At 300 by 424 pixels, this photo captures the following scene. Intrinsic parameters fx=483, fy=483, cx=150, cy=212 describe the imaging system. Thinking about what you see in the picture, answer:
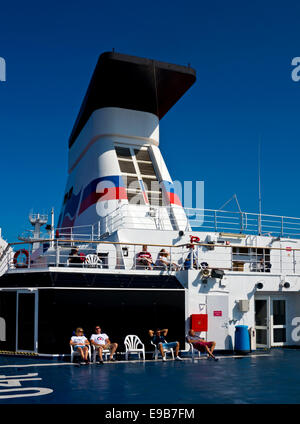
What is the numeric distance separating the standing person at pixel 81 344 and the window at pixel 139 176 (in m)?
6.33

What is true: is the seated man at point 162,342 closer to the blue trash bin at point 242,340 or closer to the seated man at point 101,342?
the seated man at point 101,342

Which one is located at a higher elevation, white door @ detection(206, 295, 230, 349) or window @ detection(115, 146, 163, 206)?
window @ detection(115, 146, 163, 206)

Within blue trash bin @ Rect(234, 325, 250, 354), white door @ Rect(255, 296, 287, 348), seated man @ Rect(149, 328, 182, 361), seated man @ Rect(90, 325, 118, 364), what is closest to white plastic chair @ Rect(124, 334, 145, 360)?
seated man @ Rect(149, 328, 182, 361)

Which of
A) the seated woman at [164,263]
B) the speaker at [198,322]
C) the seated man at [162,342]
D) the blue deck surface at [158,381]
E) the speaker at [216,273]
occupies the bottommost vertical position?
the blue deck surface at [158,381]

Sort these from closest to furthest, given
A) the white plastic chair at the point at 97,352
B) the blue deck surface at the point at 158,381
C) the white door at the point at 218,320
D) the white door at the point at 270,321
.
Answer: the blue deck surface at the point at 158,381, the white plastic chair at the point at 97,352, the white door at the point at 218,320, the white door at the point at 270,321

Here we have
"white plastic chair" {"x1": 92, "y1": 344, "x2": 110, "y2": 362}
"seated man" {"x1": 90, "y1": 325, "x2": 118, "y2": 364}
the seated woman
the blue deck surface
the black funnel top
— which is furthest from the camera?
the black funnel top

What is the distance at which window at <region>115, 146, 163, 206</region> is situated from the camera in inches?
670

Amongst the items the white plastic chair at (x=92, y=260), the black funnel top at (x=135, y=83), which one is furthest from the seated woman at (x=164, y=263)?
the black funnel top at (x=135, y=83)

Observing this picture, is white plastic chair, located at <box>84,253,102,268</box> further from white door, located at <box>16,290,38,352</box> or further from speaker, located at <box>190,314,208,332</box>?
speaker, located at <box>190,314,208,332</box>

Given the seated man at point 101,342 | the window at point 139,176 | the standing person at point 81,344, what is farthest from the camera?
the window at point 139,176

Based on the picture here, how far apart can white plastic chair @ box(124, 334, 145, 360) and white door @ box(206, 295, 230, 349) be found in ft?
6.80

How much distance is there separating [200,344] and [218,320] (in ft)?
4.76

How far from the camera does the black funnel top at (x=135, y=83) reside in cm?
1723

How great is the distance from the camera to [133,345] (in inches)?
486
